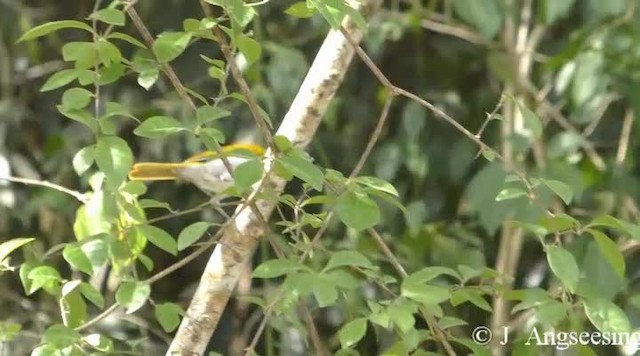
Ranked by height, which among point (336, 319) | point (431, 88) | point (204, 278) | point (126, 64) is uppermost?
point (126, 64)

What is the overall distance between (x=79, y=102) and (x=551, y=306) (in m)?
0.43

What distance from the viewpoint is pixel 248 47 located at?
40.2 inches

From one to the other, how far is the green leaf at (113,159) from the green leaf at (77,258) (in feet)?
0.22

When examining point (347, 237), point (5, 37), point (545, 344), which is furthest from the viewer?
point (5, 37)

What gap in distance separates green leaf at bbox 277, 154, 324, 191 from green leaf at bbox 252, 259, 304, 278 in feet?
0.25

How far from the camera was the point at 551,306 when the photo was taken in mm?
1011

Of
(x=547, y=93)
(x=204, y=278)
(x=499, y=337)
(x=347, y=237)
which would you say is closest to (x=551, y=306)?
(x=204, y=278)

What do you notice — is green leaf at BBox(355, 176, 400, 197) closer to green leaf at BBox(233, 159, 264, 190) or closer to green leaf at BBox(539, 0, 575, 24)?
green leaf at BBox(233, 159, 264, 190)

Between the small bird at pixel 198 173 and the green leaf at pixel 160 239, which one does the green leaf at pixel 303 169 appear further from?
the small bird at pixel 198 173

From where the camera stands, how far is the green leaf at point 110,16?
964 mm

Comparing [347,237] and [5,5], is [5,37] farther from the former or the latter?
[347,237]

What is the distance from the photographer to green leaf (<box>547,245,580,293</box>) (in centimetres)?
99

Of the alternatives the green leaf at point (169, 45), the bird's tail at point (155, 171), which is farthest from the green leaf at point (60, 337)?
the bird's tail at point (155, 171)

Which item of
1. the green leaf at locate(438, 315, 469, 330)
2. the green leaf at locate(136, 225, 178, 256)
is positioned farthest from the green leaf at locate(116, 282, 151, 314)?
the green leaf at locate(438, 315, 469, 330)
